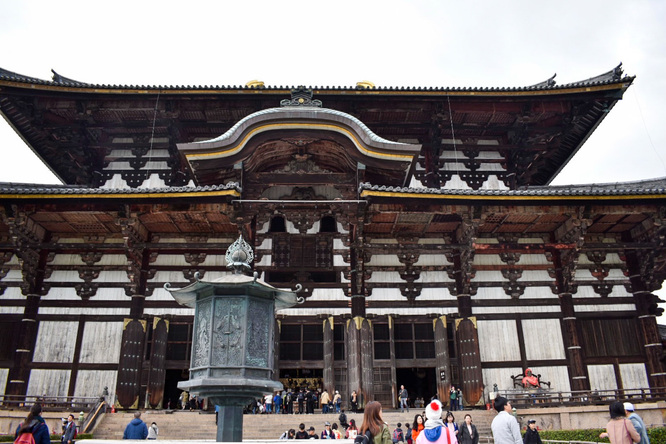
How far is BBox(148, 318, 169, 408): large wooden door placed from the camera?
52.0ft

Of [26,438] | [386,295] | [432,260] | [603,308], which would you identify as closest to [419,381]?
[386,295]

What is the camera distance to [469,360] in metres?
16.3

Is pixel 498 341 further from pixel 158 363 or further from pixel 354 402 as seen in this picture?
pixel 158 363

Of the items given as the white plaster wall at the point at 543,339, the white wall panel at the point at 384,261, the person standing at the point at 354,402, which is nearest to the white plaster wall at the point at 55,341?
the person standing at the point at 354,402

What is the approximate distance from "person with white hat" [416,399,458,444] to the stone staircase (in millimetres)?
8999

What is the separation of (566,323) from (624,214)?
13.0ft

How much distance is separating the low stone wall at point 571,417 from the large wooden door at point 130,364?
1145 cm

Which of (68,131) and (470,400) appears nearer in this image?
(470,400)

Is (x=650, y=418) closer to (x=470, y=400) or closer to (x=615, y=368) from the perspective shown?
(x=615, y=368)

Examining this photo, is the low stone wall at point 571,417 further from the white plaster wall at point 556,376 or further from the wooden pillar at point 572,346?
the white plaster wall at point 556,376

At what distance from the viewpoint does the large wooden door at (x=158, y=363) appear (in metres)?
15.8

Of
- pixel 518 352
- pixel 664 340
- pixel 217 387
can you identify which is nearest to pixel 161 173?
pixel 217 387

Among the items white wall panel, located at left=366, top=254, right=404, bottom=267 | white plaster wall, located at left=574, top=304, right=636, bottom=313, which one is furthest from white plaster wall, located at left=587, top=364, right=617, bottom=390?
white wall panel, located at left=366, top=254, right=404, bottom=267

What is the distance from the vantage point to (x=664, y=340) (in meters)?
18.0
